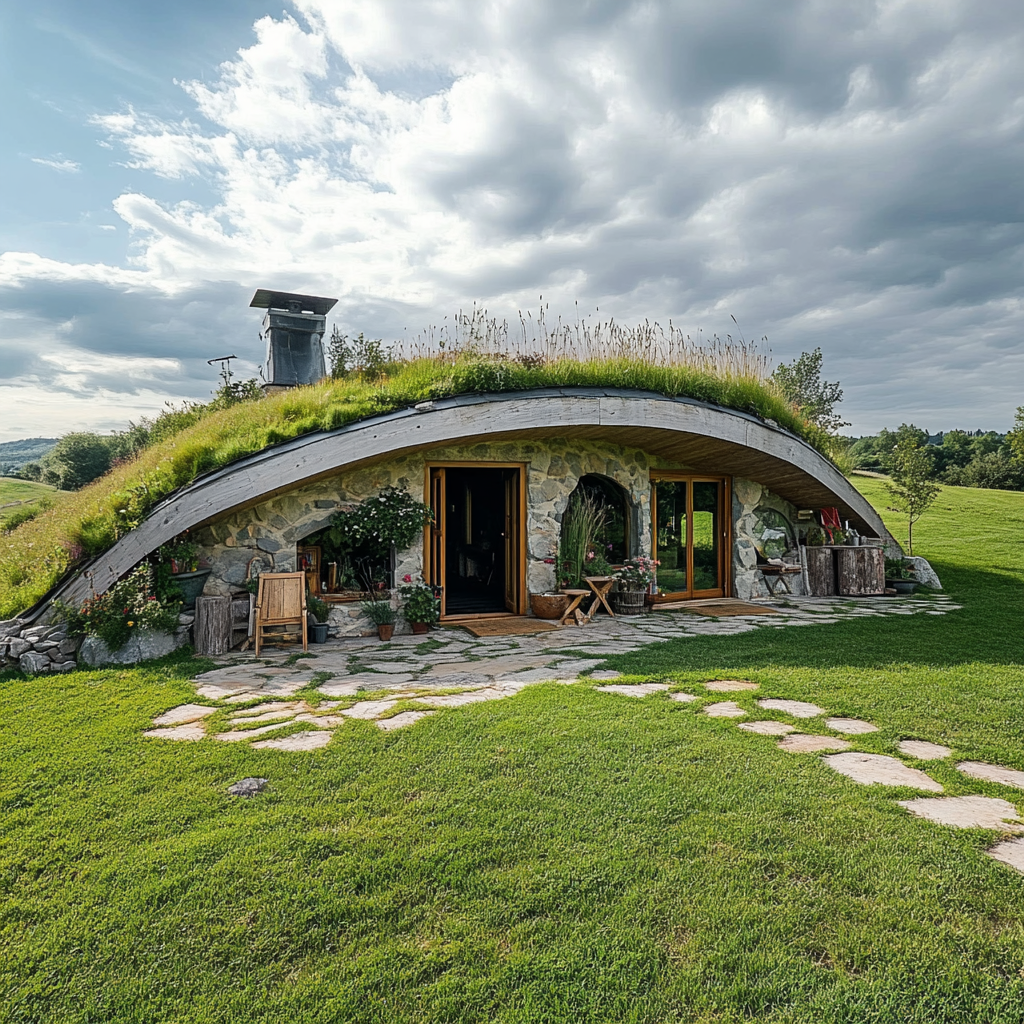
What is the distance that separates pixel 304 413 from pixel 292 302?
394 centimetres

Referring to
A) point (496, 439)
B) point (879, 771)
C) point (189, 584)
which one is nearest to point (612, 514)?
point (496, 439)

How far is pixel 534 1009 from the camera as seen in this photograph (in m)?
1.88

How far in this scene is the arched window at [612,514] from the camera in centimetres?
1020

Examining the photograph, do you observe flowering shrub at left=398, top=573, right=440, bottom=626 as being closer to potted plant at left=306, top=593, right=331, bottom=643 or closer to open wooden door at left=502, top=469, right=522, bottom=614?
potted plant at left=306, top=593, right=331, bottom=643

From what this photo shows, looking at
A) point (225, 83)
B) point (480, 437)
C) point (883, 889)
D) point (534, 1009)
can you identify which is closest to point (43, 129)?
point (225, 83)

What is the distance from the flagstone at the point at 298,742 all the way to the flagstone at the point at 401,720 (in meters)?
0.36

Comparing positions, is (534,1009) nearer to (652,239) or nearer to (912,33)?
(912,33)

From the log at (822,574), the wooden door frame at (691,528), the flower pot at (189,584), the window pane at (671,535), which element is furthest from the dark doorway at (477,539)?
the log at (822,574)

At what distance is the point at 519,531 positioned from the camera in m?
9.29

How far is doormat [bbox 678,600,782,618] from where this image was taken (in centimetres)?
928

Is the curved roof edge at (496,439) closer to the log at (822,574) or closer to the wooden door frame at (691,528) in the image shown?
the wooden door frame at (691,528)

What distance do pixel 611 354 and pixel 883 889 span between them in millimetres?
7444

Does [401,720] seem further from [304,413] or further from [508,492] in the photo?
[508,492]

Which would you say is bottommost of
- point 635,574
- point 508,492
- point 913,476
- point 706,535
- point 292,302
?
point 635,574
